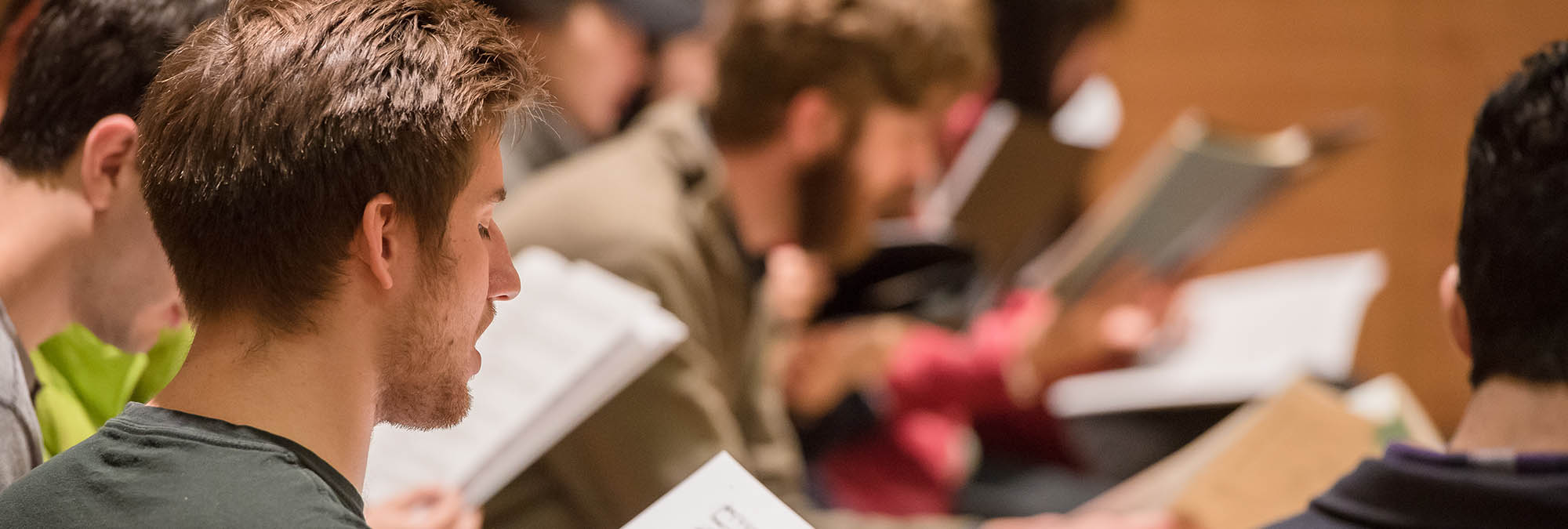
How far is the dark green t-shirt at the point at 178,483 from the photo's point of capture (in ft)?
2.43

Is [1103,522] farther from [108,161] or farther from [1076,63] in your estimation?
[1076,63]

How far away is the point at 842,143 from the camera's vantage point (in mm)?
1949

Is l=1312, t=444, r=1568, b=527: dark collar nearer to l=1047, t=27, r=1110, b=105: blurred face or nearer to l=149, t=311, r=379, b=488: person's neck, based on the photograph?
l=149, t=311, r=379, b=488: person's neck

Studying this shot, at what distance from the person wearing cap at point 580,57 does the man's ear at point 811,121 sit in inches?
13.0

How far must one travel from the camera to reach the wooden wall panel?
4.45m

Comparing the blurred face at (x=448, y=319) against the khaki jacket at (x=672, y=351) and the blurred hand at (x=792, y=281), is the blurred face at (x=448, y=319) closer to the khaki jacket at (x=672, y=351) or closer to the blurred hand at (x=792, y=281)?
the khaki jacket at (x=672, y=351)

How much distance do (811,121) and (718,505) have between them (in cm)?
104

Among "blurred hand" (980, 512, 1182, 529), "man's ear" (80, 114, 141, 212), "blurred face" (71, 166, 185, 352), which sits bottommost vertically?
"blurred hand" (980, 512, 1182, 529)

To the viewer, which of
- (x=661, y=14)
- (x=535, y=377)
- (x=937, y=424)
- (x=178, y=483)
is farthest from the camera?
(x=661, y=14)

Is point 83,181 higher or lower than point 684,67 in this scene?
lower

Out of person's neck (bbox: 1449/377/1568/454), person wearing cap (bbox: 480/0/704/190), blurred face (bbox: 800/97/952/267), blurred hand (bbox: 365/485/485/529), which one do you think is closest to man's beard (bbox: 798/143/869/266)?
blurred face (bbox: 800/97/952/267)

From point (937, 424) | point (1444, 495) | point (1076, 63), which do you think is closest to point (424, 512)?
point (1444, 495)

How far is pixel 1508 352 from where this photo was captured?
1042 millimetres

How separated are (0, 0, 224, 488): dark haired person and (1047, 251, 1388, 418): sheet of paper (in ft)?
5.84
